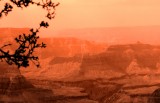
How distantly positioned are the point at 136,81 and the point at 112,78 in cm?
970

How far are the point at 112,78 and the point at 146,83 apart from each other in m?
14.0

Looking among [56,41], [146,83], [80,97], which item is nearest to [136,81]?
[146,83]

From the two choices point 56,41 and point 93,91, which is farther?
point 56,41

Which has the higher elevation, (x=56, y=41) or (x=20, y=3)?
(x=56, y=41)

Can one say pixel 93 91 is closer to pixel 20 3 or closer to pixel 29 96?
pixel 29 96

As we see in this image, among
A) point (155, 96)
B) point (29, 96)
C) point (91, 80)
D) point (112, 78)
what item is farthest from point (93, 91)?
point (155, 96)

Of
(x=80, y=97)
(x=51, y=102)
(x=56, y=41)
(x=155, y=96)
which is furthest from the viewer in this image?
(x=56, y=41)

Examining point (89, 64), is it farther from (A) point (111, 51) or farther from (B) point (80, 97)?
(B) point (80, 97)

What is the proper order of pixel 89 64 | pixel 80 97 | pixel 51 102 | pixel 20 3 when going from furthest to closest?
1. pixel 89 64
2. pixel 80 97
3. pixel 51 102
4. pixel 20 3

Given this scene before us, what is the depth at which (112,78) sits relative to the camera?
132 meters

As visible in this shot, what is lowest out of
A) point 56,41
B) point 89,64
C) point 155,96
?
point 155,96

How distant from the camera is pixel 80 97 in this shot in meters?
93.1

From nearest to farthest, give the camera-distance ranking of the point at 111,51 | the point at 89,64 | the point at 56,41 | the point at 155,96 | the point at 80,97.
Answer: the point at 155,96, the point at 80,97, the point at 89,64, the point at 111,51, the point at 56,41

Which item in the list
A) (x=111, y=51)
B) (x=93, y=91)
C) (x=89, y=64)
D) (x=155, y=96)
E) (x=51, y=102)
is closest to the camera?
(x=155, y=96)
